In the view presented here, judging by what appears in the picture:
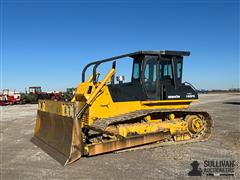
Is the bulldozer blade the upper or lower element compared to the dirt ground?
upper

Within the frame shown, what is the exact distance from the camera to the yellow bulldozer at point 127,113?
21.7ft

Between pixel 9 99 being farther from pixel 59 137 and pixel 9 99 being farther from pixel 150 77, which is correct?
pixel 150 77

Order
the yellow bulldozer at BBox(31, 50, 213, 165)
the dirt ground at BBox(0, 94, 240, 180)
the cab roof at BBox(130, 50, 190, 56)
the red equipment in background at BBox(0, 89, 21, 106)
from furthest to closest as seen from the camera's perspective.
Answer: the red equipment in background at BBox(0, 89, 21, 106) → the cab roof at BBox(130, 50, 190, 56) → the yellow bulldozer at BBox(31, 50, 213, 165) → the dirt ground at BBox(0, 94, 240, 180)

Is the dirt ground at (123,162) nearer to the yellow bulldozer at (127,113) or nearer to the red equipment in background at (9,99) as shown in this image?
the yellow bulldozer at (127,113)

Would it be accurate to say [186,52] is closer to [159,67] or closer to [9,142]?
[159,67]

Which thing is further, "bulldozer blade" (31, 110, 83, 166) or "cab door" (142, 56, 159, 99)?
"cab door" (142, 56, 159, 99)

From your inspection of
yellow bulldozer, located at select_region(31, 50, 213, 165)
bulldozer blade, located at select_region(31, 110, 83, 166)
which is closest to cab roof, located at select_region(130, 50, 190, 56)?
yellow bulldozer, located at select_region(31, 50, 213, 165)

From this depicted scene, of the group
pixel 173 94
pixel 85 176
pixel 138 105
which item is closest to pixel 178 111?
pixel 173 94

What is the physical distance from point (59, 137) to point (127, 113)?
200 centimetres

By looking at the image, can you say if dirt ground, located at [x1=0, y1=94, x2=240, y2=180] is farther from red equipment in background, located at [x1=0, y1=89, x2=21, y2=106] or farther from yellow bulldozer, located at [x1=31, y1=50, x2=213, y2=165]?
red equipment in background, located at [x1=0, y1=89, x2=21, y2=106]

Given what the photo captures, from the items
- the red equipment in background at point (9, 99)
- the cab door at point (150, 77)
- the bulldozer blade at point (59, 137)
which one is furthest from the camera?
the red equipment in background at point (9, 99)

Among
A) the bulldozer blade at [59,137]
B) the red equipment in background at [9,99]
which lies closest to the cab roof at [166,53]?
the bulldozer blade at [59,137]

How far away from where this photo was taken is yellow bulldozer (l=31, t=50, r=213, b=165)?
6.61 metres

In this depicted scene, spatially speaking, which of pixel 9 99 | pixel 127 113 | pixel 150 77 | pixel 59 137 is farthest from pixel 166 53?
pixel 9 99
